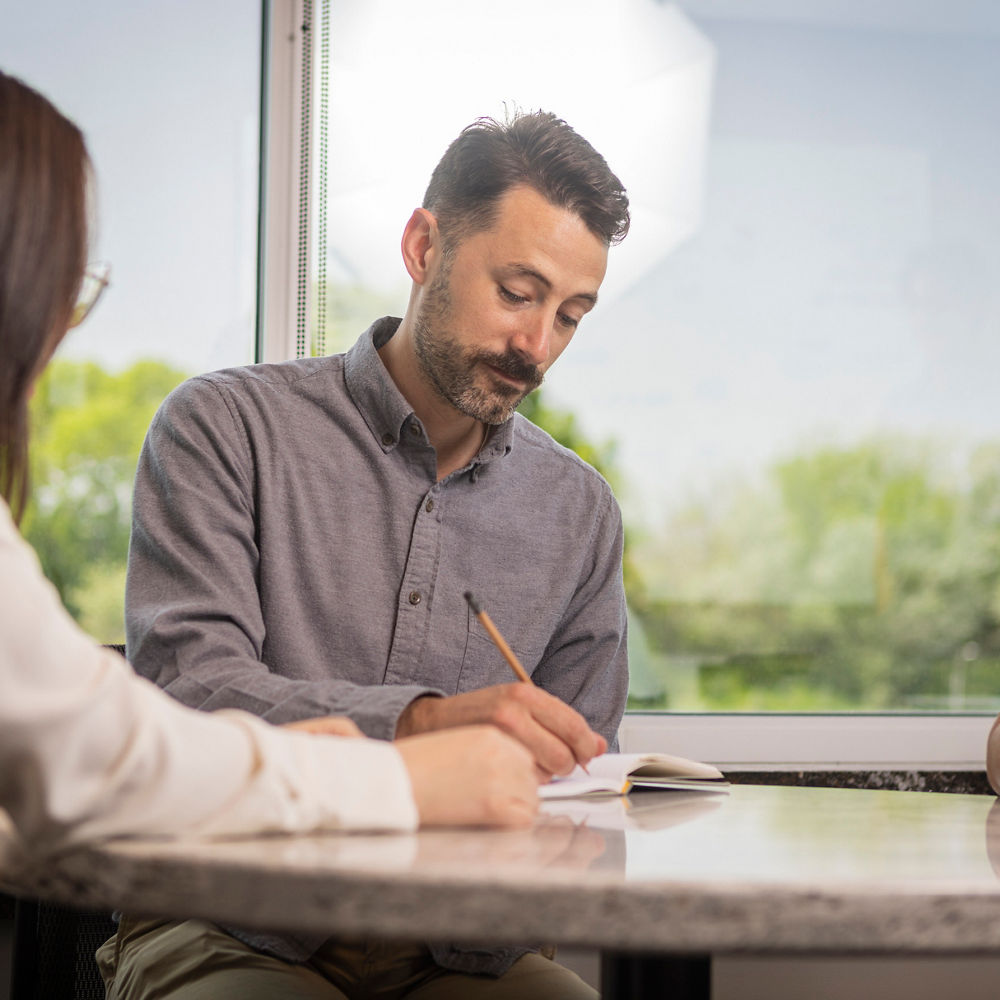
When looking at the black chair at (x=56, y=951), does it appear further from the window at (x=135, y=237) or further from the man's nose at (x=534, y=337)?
the man's nose at (x=534, y=337)

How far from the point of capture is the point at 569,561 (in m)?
1.74

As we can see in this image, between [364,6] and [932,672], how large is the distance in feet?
5.97

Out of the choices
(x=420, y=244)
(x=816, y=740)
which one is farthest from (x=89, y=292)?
(x=816, y=740)

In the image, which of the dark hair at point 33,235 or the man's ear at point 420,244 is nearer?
the dark hair at point 33,235

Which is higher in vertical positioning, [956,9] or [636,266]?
[956,9]

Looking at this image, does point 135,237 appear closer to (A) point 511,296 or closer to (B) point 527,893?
(A) point 511,296

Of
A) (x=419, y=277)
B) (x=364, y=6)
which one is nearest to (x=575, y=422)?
(x=419, y=277)

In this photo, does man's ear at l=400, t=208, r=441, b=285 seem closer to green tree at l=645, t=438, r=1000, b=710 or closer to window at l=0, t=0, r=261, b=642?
window at l=0, t=0, r=261, b=642

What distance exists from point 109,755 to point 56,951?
3.18ft

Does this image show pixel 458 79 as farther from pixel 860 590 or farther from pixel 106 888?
pixel 106 888

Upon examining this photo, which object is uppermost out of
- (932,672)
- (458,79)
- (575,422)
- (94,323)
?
(458,79)

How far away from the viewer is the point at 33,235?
0.84 metres

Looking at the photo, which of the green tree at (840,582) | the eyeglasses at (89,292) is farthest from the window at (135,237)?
the eyeglasses at (89,292)

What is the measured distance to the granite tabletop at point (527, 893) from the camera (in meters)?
0.57
